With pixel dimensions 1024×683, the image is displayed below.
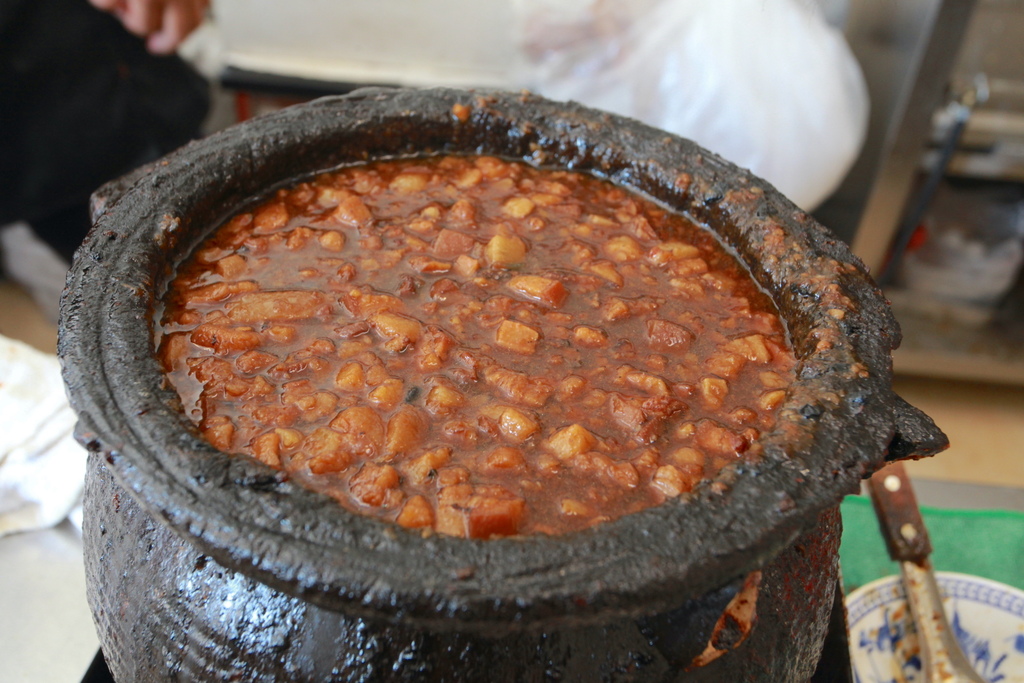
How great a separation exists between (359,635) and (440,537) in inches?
6.6

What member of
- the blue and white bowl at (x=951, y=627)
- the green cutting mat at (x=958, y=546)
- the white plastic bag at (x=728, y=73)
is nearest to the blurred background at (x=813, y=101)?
the white plastic bag at (x=728, y=73)

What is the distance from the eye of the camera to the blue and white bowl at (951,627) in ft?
5.80

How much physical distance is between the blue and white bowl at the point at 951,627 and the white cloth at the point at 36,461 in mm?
1689

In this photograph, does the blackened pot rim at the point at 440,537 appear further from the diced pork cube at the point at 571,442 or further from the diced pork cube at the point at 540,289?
the diced pork cube at the point at 540,289

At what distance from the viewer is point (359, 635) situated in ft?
3.15

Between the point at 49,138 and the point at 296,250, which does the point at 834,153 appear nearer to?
the point at 296,250

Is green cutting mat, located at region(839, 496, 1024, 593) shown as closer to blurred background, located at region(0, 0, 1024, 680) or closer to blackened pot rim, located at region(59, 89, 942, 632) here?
blurred background, located at region(0, 0, 1024, 680)

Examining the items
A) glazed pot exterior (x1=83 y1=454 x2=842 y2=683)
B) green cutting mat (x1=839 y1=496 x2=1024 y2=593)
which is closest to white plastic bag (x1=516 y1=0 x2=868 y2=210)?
green cutting mat (x1=839 y1=496 x2=1024 y2=593)

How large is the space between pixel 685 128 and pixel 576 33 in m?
0.53

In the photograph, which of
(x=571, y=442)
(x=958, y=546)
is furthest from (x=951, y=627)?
(x=571, y=442)

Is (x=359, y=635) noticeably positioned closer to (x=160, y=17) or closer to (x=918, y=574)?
(x=918, y=574)

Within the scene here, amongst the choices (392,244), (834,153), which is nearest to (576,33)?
(834,153)

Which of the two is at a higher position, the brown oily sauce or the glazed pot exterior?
the brown oily sauce

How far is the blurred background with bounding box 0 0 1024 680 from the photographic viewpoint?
288 centimetres
